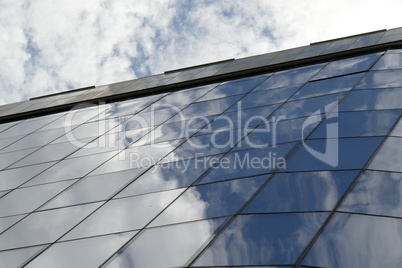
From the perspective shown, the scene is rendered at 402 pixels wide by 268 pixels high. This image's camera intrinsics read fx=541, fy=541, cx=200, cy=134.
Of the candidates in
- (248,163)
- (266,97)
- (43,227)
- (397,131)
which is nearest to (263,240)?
(248,163)

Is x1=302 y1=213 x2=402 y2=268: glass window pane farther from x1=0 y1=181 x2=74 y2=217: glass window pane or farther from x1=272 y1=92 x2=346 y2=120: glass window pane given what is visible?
x1=0 y1=181 x2=74 y2=217: glass window pane

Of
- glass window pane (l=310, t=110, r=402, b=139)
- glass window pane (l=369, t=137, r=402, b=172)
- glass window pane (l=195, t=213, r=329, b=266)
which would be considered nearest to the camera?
glass window pane (l=195, t=213, r=329, b=266)

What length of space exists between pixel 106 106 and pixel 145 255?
1454 cm

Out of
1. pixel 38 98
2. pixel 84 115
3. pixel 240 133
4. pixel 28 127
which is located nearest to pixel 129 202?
pixel 240 133

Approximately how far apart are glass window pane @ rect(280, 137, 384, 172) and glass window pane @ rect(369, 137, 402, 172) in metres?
0.20

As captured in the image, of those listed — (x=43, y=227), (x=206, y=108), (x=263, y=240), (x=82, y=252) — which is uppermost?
(x=206, y=108)

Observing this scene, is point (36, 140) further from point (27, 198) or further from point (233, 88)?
point (233, 88)

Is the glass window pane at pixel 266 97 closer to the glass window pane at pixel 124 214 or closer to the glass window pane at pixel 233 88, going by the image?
the glass window pane at pixel 233 88

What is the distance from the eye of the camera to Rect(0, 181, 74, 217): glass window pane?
15.0m

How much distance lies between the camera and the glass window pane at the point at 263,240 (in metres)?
8.94

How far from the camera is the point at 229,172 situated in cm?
1304

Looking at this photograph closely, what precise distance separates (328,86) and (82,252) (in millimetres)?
10143

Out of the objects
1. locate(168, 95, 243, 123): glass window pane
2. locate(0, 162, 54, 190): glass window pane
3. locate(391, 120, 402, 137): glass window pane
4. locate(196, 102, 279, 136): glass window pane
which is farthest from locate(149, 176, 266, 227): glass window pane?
locate(0, 162, 54, 190): glass window pane

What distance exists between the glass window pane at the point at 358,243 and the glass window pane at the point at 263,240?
28 centimetres
